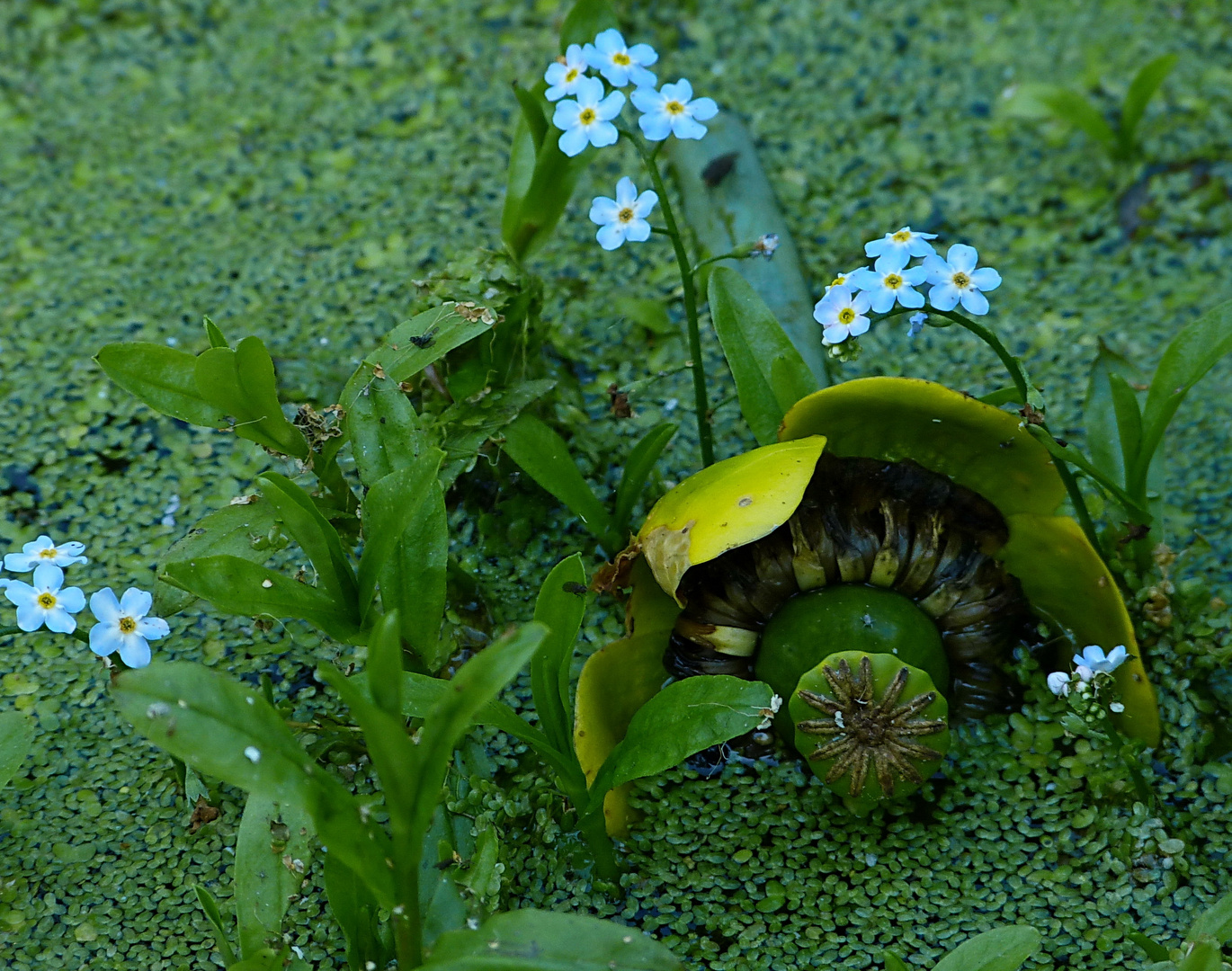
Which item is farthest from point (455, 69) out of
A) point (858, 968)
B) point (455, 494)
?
point (858, 968)

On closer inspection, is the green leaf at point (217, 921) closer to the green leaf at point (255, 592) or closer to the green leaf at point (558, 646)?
the green leaf at point (255, 592)

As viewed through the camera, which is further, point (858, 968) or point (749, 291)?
point (749, 291)

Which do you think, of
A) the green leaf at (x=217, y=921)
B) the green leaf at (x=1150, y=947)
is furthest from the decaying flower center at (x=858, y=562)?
the green leaf at (x=217, y=921)

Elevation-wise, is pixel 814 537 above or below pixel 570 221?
below

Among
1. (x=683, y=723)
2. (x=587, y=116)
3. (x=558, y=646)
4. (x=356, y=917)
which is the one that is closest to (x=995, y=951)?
(x=683, y=723)

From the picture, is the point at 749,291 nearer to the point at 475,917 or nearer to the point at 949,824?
the point at 949,824

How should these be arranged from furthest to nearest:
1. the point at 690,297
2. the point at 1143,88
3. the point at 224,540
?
the point at 1143,88, the point at 690,297, the point at 224,540

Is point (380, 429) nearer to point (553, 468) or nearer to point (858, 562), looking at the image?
point (553, 468)
